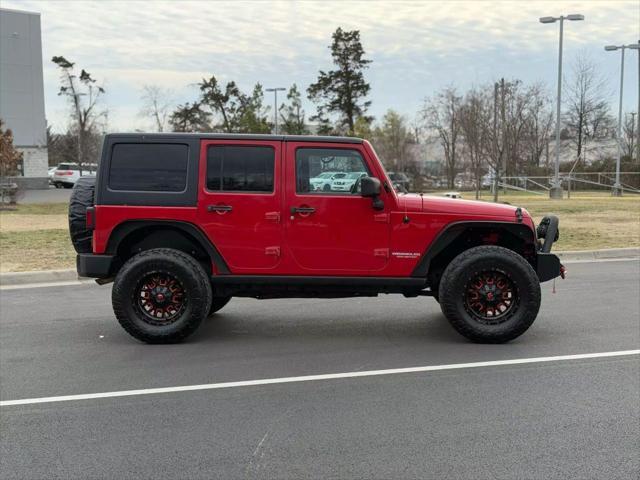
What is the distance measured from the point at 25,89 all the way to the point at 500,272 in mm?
45939

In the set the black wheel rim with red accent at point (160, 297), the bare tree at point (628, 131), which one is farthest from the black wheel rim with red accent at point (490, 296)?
the bare tree at point (628, 131)

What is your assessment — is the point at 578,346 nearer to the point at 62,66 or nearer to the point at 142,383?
the point at 142,383

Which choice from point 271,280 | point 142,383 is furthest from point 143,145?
point 142,383

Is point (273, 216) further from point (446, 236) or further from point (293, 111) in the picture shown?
point (293, 111)

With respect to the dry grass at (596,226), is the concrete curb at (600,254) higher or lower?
lower

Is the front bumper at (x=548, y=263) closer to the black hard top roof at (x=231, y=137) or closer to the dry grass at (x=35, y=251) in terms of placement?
the black hard top roof at (x=231, y=137)

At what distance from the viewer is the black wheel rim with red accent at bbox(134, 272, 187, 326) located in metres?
6.09

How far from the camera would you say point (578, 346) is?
5922 millimetres

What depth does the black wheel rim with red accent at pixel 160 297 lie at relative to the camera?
6094 millimetres

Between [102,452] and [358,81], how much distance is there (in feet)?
203

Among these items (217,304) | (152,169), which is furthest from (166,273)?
(217,304)

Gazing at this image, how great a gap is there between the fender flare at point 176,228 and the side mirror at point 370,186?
1512mm

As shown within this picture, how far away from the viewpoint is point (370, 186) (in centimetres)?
578

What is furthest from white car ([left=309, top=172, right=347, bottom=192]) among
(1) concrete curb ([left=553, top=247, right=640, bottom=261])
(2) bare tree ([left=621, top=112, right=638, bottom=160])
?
(2) bare tree ([left=621, top=112, right=638, bottom=160])
